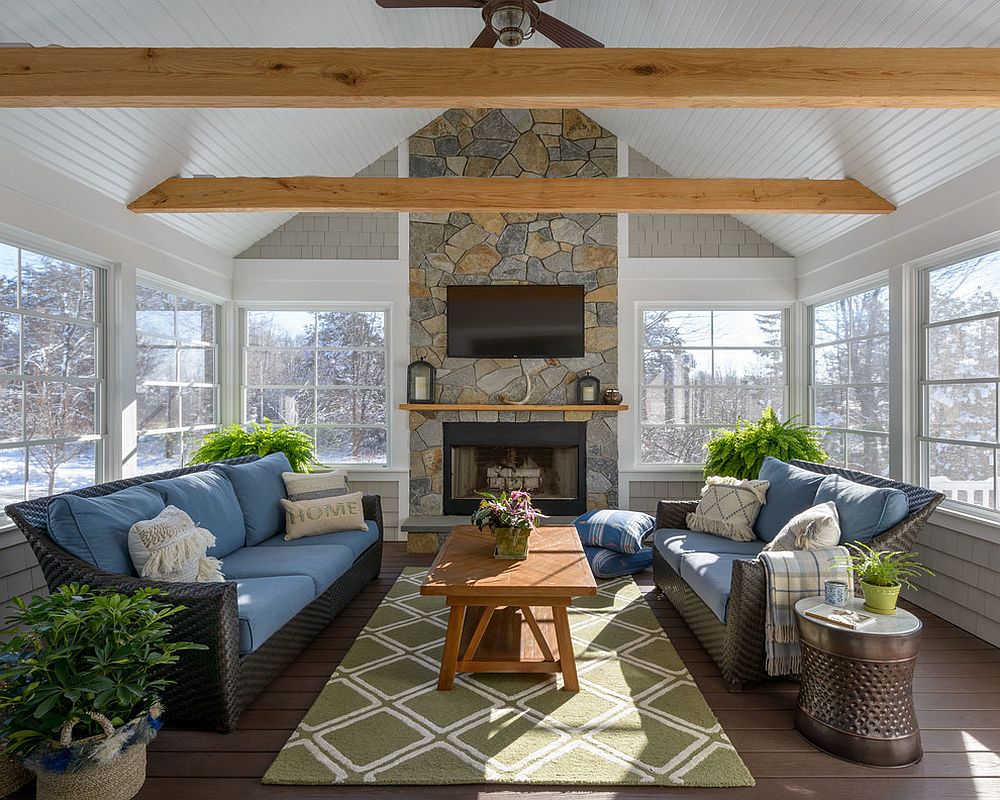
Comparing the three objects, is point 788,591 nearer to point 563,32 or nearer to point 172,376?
point 563,32

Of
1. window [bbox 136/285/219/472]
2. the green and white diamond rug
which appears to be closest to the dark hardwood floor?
the green and white diamond rug

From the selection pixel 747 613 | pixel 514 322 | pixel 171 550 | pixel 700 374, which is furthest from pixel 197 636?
pixel 700 374

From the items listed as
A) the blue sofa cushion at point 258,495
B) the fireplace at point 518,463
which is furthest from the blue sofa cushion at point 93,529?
the fireplace at point 518,463

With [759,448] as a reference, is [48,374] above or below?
above

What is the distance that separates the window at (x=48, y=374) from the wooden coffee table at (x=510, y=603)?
2.36 m

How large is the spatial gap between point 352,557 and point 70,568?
5.61ft

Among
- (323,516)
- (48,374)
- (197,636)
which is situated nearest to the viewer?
(197,636)

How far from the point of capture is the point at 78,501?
2957mm

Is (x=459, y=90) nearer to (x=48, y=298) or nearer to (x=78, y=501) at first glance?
(x=78, y=501)

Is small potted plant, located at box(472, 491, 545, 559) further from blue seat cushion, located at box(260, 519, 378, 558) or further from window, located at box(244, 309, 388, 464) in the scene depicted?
window, located at box(244, 309, 388, 464)

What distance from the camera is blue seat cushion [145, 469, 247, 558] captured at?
3621mm

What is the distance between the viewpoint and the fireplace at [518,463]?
253 inches

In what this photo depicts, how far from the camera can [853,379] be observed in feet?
18.0

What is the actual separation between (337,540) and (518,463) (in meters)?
2.54
